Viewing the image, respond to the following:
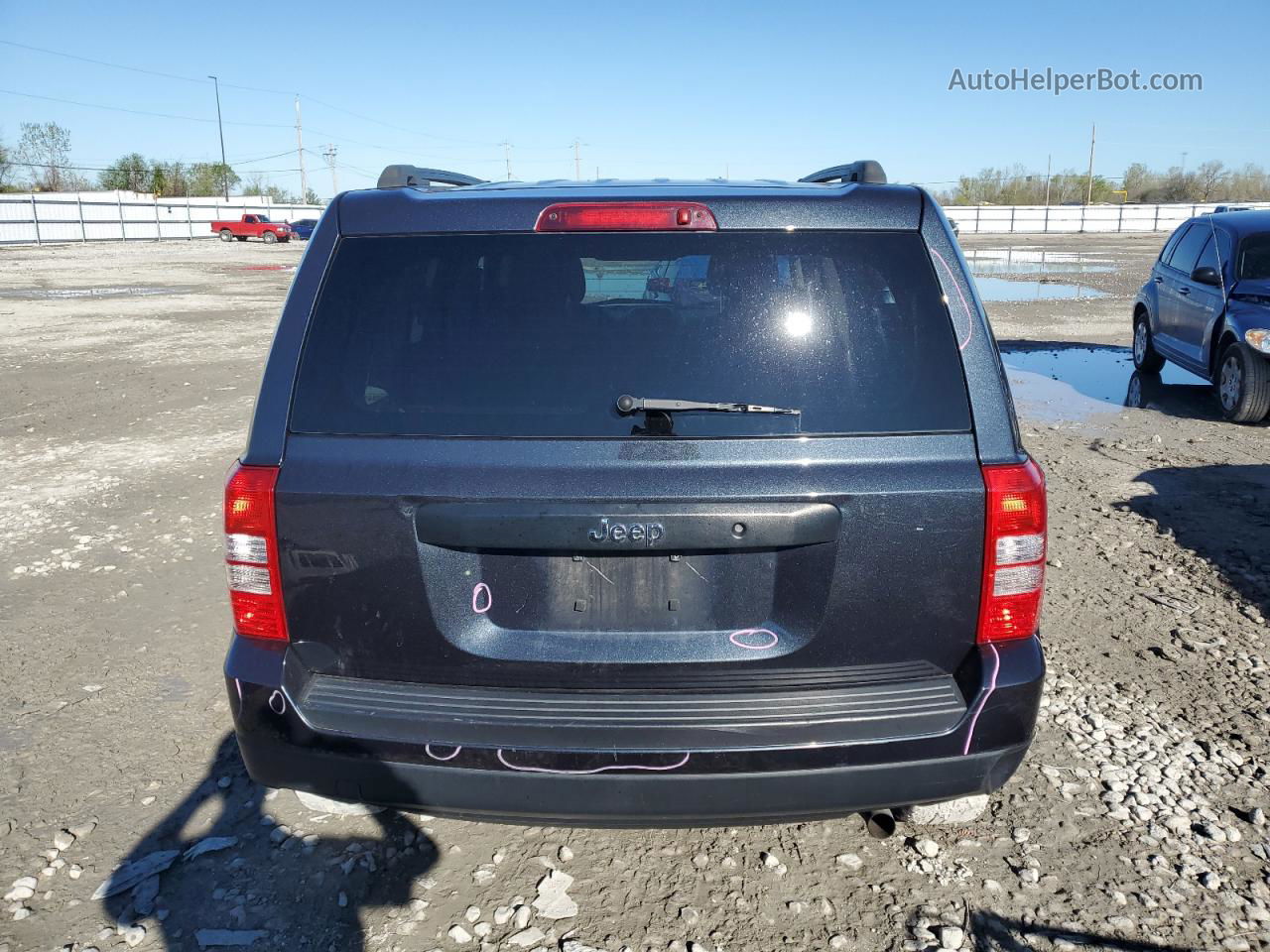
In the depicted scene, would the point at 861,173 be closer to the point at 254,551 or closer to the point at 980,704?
the point at 980,704

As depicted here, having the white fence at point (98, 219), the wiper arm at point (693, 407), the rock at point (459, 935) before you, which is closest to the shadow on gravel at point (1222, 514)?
the wiper arm at point (693, 407)

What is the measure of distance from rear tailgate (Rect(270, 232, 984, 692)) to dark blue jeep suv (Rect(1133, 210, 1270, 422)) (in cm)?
800

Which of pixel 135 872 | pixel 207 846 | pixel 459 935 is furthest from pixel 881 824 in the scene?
pixel 135 872

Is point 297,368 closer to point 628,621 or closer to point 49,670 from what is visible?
point 628,621

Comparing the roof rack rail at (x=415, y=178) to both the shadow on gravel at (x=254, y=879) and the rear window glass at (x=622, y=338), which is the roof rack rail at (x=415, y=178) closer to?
the rear window glass at (x=622, y=338)

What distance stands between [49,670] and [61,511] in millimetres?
2691

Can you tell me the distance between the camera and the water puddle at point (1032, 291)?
67.4 feet

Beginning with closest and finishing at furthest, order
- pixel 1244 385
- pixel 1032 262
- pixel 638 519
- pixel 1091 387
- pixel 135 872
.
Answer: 1. pixel 638 519
2. pixel 135 872
3. pixel 1244 385
4. pixel 1091 387
5. pixel 1032 262

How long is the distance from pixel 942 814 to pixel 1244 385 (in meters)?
7.48

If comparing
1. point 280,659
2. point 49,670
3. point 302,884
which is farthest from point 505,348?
point 49,670

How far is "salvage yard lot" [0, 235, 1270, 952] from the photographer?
8.80 feet

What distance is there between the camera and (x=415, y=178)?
323 centimetres

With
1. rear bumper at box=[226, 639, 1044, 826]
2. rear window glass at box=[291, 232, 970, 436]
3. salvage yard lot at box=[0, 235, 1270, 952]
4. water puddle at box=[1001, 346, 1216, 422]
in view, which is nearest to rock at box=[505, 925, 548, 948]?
salvage yard lot at box=[0, 235, 1270, 952]

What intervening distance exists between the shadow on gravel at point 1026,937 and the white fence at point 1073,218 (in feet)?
212
